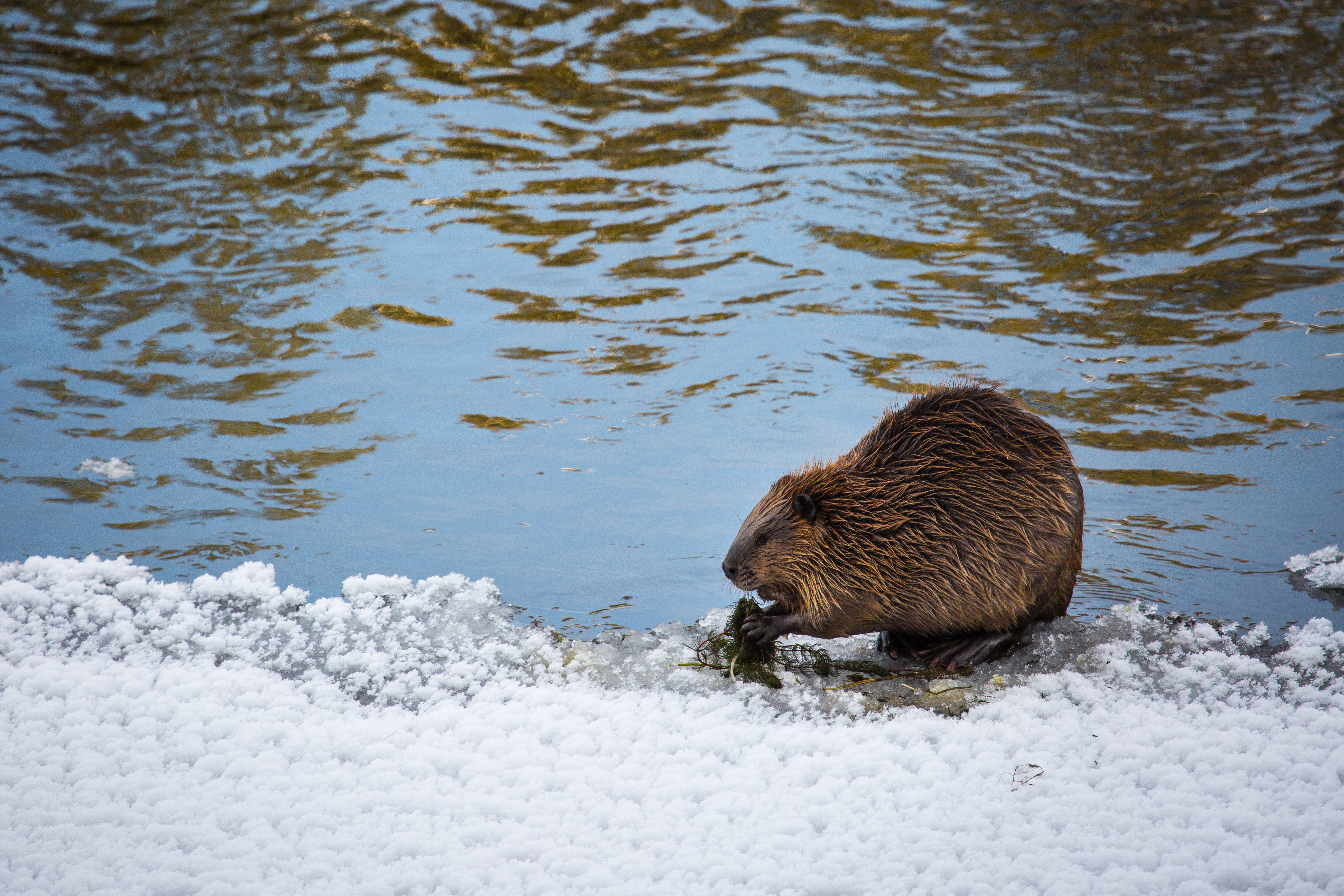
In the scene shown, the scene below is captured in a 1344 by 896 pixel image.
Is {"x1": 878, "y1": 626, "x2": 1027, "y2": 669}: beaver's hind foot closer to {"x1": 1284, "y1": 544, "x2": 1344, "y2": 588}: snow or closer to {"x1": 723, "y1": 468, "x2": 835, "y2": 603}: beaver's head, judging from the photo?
{"x1": 723, "y1": 468, "x2": 835, "y2": 603}: beaver's head

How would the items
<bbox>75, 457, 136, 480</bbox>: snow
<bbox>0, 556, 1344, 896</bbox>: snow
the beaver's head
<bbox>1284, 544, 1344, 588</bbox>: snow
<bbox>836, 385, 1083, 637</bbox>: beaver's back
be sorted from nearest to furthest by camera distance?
<bbox>0, 556, 1344, 896</bbox>: snow, <bbox>836, 385, 1083, 637</bbox>: beaver's back, the beaver's head, <bbox>1284, 544, 1344, 588</bbox>: snow, <bbox>75, 457, 136, 480</bbox>: snow

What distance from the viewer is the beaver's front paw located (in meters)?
2.83

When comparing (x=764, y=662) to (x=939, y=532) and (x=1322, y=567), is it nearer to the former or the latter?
(x=939, y=532)

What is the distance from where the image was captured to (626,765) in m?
2.59

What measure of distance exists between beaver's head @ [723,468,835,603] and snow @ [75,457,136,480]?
290cm

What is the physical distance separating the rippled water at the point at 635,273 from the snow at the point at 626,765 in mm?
491

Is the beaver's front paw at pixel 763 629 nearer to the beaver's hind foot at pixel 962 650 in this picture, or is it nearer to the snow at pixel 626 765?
the snow at pixel 626 765

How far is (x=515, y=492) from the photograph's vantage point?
435 cm

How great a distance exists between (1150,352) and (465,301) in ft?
12.1

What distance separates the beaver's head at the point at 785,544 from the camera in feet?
9.29

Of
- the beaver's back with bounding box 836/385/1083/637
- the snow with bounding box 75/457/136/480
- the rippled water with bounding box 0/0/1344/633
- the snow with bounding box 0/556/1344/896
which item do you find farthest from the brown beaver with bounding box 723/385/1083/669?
the snow with bounding box 75/457/136/480

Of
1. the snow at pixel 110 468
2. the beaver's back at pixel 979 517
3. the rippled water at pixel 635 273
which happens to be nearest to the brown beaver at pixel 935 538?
the beaver's back at pixel 979 517

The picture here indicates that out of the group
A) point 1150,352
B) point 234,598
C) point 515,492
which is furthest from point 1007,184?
point 234,598

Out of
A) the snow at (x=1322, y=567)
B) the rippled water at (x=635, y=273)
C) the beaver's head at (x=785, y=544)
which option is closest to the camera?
the beaver's head at (x=785, y=544)
